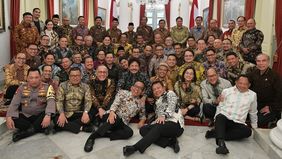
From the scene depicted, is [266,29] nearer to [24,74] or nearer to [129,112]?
[129,112]

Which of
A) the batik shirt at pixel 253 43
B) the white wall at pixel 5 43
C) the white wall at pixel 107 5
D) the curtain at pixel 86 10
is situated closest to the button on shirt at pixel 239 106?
the batik shirt at pixel 253 43

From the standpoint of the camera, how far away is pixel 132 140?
3.48m

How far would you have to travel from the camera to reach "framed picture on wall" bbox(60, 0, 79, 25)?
897 centimetres

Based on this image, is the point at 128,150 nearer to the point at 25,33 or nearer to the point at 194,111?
the point at 194,111

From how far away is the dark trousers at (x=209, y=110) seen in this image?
398 cm

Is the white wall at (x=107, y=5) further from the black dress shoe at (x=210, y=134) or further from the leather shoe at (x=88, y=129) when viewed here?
the black dress shoe at (x=210, y=134)

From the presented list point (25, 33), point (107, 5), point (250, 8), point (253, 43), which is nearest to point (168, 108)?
point (253, 43)

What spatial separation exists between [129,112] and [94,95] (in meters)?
0.67

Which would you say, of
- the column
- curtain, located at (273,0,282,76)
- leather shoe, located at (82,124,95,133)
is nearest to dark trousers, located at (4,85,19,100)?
leather shoe, located at (82,124,95,133)

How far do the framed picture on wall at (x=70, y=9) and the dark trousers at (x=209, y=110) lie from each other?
21.6 feet

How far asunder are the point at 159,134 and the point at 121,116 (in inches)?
28.9

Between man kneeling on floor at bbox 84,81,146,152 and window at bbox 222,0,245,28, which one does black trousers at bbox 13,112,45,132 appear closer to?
man kneeling on floor at bbox 84,81,146,152

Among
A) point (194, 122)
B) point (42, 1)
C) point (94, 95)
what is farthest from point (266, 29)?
point (42, 1)

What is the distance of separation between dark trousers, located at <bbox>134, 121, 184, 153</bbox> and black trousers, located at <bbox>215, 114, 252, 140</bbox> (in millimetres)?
507
